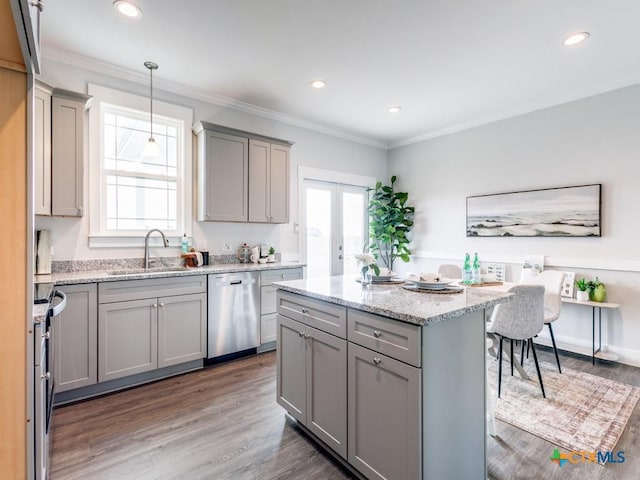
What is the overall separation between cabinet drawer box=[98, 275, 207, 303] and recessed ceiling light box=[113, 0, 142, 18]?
203 cm

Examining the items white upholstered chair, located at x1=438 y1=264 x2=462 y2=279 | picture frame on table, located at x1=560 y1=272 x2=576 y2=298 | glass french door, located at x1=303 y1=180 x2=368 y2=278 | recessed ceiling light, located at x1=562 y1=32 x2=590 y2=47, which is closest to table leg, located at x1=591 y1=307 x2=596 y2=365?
picture frame on table, located at x1=560 y1=272 x2=576 y2=298

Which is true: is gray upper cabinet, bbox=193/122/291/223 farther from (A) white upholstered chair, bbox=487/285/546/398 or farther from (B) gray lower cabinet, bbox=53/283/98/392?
(A) white upholstered chair, bbox=487/285/546/398

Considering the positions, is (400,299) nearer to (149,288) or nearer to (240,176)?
(149,288)

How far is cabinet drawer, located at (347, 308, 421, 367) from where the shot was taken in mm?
1429

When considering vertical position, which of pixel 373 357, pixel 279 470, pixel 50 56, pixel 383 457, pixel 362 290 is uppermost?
pixel 50 56

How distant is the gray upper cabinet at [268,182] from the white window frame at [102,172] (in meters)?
0.68

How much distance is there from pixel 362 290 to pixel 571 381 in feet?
7.79

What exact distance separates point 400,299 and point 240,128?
125 inches

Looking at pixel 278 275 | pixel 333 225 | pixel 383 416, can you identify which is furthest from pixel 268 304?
pixel 383 416

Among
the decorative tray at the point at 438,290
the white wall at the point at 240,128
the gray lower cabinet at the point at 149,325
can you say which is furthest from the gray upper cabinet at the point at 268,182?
the decorative tray at the point at 438,290

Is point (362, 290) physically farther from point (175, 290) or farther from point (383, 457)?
point (175, 290)

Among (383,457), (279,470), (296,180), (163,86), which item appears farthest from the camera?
(296,180)

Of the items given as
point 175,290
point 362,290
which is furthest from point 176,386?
point 362,290

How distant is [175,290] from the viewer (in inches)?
120
